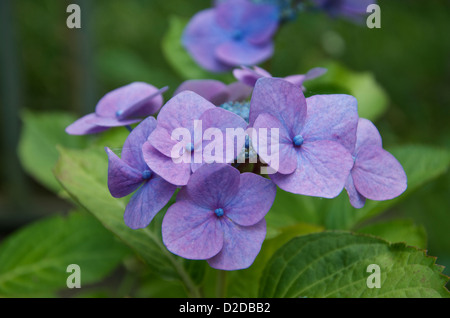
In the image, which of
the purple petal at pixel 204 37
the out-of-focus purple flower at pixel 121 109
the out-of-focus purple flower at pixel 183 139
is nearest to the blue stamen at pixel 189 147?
the out-of-focus purple flower at pixel 183 139

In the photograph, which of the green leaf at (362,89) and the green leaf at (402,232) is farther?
the green leaf at (362,89)

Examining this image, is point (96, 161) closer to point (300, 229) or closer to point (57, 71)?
point (300, 229)

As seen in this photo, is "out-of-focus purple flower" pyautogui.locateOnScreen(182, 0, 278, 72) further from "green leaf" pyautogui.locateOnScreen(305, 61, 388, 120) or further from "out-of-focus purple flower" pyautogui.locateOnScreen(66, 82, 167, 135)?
"out-of-focus purple flower" pyautogui.locateOnScreen(66, 82, 167, 135)

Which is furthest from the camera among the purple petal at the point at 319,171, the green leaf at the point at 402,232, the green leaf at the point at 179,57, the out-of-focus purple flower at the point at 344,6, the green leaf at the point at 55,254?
the green leaf at the point at 179,57

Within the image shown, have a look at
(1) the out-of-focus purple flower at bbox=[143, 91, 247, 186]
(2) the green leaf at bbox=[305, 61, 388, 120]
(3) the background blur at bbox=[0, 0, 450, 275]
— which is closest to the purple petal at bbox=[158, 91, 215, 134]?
(1) the out-of-focus purple flower at bbox=[143, 91, 247, 186]

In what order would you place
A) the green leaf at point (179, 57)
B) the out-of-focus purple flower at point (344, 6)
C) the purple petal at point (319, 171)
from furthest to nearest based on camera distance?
the green leaf at point (179, 57) < the out-of-focus purple flower at point (344, 6) < the purple petal at point (319, 171)

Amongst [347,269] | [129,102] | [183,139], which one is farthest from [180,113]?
[347,269]

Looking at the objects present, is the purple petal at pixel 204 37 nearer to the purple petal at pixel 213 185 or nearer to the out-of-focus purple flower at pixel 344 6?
the out-of-focus purple flower at pixel 344 6

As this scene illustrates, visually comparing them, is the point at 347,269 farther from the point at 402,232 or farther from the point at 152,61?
the point at 152,61

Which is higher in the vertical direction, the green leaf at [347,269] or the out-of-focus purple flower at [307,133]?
the out-of-focus purple flower at [307,133]
